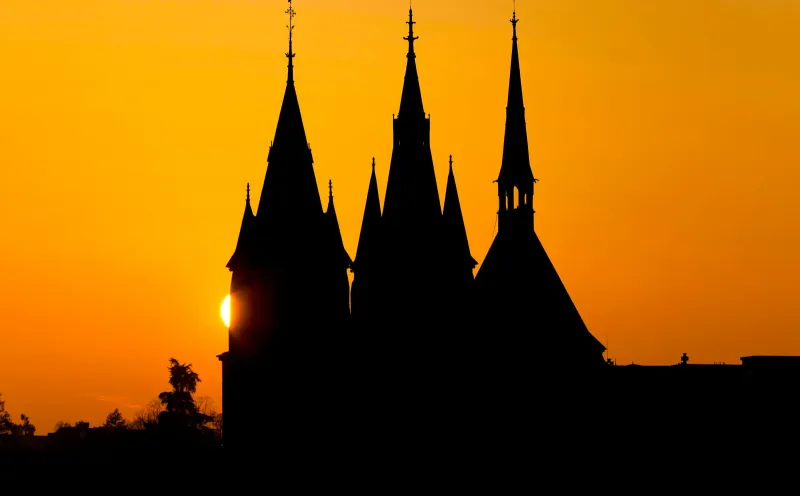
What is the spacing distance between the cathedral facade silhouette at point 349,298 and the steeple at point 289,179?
1.7 inches

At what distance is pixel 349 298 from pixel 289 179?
5.66 meters

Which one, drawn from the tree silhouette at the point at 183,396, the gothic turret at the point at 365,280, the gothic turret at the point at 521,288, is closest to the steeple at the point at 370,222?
the gothic turret at the point at 365,280

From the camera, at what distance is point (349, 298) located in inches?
3418

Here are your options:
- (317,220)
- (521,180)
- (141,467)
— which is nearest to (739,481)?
(521,180)

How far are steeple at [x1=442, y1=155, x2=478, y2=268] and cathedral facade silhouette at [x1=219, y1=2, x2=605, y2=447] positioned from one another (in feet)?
0.25

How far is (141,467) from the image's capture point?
345 ft

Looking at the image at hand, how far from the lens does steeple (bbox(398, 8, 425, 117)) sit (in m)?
84.6

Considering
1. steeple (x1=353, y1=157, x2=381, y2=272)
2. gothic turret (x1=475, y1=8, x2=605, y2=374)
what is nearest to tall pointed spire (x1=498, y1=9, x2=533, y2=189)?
gothic turret (x1=475, y1=8, x2=605, y2=374)

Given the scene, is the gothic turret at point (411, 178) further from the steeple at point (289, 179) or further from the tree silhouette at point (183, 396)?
the tree silhouette at point (183, 396)

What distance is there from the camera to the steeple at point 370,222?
85938 millimetres

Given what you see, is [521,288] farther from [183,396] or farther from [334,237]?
[183,396]

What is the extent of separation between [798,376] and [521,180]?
59.9 ft

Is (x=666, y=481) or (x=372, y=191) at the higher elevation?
(x=372, y=191)

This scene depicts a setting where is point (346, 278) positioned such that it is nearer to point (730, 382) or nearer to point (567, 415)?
point (567, 415)
